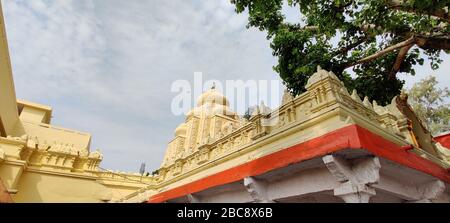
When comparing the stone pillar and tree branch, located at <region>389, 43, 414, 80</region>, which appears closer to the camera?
the stone pillar

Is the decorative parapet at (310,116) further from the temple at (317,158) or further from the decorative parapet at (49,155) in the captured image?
the decorative parapet at (49,155)

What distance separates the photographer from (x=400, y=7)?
285 inches

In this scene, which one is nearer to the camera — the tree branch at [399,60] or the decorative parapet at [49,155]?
the tree branch at [399,60]

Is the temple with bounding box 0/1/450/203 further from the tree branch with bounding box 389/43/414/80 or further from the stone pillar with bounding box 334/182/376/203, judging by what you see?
the tree branch with bounding box 389/43/414/80

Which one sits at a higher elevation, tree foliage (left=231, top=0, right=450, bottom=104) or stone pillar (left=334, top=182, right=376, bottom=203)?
tree foliage (left=231, top=0, right=450, bottom=104)

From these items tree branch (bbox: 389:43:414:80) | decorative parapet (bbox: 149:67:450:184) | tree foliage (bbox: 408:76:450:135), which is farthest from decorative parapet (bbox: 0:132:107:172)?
tree foliage (bbox: 408:76:450:135)

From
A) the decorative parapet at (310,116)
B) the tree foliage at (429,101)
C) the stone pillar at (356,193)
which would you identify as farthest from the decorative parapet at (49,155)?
the tree foliage at (429,101)

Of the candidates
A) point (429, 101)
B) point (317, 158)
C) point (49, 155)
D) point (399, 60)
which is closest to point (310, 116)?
point (317, 158)

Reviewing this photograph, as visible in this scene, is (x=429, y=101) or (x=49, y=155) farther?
(x=429, y=101)

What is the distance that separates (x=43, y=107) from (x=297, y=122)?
53.2ft

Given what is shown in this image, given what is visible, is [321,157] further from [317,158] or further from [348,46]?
[348,46]
